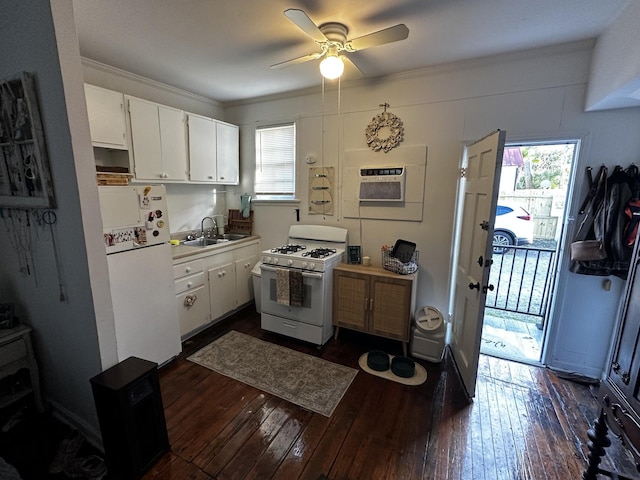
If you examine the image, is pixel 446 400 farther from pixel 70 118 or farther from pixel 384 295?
pixel 70 118

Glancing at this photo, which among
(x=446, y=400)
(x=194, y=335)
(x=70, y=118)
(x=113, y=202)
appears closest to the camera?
(x=70, y=118)

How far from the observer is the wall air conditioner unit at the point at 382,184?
2.94 m

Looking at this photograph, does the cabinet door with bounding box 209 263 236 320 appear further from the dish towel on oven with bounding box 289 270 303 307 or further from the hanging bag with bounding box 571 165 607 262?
the hanging bag with bounding box 571 165 607 262

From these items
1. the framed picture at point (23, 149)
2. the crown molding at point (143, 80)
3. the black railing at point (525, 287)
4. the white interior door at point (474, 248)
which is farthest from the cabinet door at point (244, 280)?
the black railing at point (525, 287)

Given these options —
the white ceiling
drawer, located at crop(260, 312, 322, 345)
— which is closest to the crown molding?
the white ceiling

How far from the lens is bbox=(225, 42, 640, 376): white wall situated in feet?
7.36

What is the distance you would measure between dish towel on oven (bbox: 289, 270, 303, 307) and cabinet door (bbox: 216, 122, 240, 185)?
5.83 ft

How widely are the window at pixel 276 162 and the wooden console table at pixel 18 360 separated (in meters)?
2.64

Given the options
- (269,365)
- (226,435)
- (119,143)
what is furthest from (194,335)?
(119,143)

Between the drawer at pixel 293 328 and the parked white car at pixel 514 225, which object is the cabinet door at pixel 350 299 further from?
the parked white car at pixel 514 225

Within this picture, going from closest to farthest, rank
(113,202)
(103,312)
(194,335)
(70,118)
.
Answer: (70,118) < (103,312) < (113,202) < (194,335)

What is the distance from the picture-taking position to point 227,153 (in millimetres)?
3715

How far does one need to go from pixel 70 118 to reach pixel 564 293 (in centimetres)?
369

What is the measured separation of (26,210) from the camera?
1.76 meters
